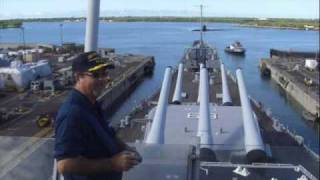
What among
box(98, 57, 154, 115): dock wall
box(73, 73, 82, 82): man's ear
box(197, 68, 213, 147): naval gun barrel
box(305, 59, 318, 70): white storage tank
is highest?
box(73, 73, 82, 82): man's ear

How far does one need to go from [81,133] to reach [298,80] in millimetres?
43073

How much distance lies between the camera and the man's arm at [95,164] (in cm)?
267

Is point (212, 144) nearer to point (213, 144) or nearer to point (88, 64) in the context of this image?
point (213, 144)

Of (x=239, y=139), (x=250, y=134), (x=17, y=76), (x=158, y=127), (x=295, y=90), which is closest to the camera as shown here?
(x=250, y=134)

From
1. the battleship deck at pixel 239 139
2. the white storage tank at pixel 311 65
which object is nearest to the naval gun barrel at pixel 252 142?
the battleship deck at pixel 239 139

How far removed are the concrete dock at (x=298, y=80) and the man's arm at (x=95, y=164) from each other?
31.0m

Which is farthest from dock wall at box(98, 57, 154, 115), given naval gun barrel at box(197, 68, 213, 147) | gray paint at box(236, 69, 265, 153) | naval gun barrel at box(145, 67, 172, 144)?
gray paint at box(236, 69, 265, 153)

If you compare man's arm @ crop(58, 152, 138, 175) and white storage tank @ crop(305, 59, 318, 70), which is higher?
man's arm @ crop(58, 152, 138, 175)

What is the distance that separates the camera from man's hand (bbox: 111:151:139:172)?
279 centimetres

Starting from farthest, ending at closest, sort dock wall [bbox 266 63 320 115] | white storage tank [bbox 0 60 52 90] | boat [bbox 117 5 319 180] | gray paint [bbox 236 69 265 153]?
1. white storage tank [bbox 0 60 52 90]
2. dock wall [bbox 266 63 320 115]
3. gray paint [bbox 236 69 265 153]
4. boat [bbox 117 5 319 180]

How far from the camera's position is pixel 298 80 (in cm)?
4428

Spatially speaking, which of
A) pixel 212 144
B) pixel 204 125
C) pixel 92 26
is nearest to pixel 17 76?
pixel 204 125

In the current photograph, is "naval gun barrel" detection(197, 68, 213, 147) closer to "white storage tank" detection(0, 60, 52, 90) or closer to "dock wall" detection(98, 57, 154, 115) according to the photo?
"dock wall" detection(98, 57, 154, 115)

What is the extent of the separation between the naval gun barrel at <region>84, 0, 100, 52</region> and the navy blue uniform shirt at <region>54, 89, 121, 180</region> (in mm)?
1478
